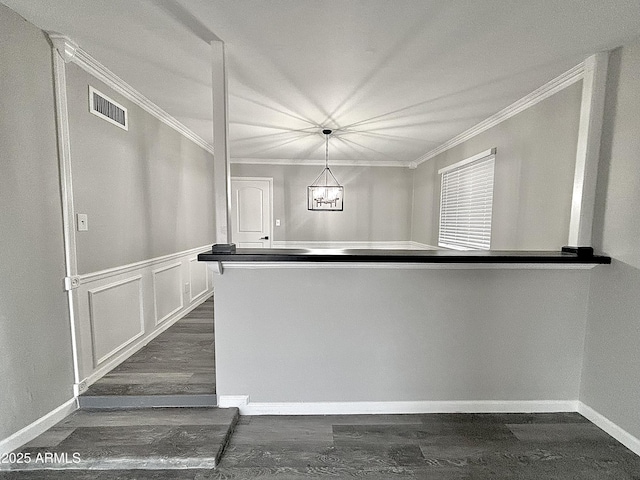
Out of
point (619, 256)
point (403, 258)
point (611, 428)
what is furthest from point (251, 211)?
point (611, 428)

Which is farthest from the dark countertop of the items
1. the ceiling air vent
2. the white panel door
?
the white panel door

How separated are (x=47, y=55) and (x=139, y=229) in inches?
55.2

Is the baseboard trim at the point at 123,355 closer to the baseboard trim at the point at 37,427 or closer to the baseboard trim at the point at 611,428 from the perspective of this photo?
the baseboard trim at the point at 37,427

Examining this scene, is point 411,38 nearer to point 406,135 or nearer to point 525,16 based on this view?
point 525,16

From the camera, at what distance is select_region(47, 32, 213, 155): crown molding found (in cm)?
178

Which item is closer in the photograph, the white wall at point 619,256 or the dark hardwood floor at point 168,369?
the white wall at point 619,256

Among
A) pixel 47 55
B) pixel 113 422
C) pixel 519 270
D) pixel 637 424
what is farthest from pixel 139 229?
pixel 637 424

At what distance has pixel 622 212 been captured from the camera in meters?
1.73

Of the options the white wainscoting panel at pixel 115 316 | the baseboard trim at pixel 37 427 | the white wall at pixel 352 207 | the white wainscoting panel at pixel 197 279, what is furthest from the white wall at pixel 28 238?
the white wall at pixel 352 207

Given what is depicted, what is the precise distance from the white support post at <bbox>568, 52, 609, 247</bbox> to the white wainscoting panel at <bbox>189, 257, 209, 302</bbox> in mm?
3979

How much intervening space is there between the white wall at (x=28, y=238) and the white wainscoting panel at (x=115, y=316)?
0.25 meters

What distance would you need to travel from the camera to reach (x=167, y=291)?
3.14 m

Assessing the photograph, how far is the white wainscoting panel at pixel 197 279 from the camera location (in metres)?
3.76

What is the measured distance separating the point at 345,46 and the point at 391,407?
8.25 ft
